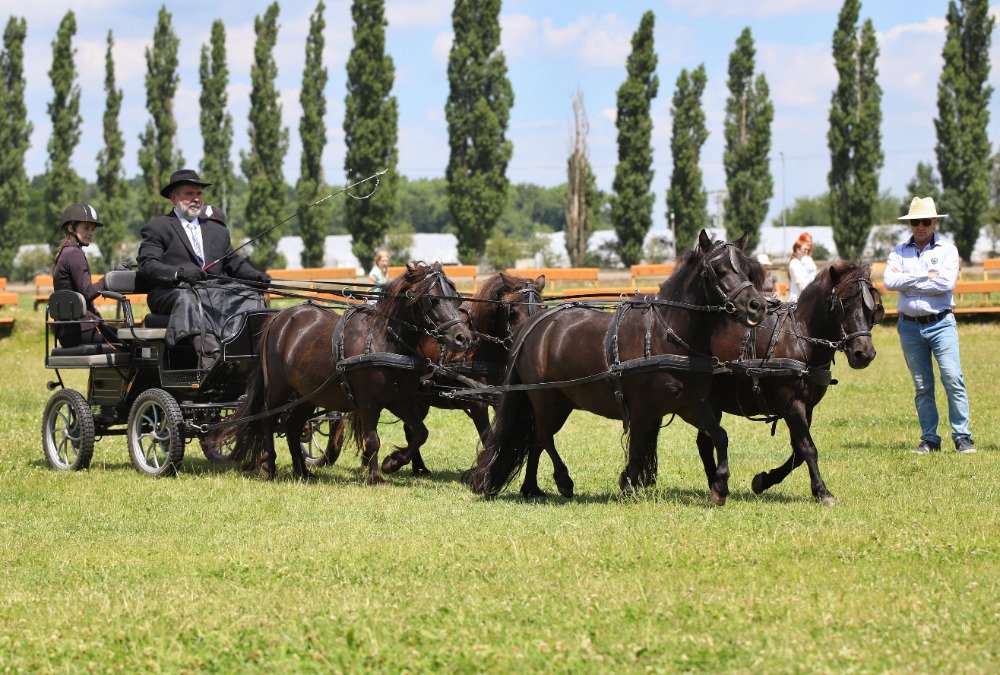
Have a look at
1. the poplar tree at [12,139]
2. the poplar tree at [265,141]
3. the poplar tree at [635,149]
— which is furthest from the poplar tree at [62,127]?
the poplar tree at [635,149]

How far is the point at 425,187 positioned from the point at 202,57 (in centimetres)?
10448

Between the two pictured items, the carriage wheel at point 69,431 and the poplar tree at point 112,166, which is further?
the poplar tree at point 112,166

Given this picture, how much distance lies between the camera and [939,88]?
49.7 meters

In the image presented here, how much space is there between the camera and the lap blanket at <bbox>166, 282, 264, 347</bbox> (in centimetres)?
1245

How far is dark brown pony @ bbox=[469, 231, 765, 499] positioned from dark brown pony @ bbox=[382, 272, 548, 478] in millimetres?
1121

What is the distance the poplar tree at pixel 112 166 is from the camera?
186 feet

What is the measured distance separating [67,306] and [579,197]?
4574 centimetres

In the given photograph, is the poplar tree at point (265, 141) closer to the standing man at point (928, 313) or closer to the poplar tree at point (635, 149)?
the poplar tree at point (635, 149)

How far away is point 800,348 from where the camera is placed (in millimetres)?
10352

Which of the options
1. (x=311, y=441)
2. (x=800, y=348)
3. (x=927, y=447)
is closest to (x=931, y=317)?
(x=927, y=447)

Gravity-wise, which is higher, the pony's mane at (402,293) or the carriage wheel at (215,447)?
the pony's mane at (402,293)

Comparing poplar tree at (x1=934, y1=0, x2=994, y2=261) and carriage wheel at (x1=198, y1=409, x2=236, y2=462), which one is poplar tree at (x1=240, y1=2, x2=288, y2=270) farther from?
carriage wheel at (x1=198, y1=409, x2=236, y2=462)

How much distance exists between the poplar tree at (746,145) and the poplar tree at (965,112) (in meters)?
7.28

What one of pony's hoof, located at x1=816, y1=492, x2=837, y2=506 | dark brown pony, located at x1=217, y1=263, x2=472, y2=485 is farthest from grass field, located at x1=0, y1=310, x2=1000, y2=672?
dark brown pony, located at x1=217, y1=263, x2=472, y2=485
